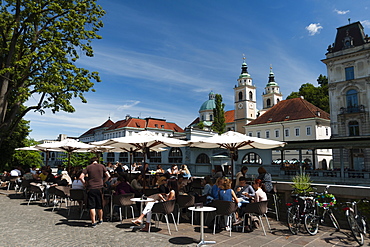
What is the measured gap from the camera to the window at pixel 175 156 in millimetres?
39094

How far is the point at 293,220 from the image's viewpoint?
695cm

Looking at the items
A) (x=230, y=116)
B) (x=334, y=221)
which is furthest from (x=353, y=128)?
(x=230, y=116)

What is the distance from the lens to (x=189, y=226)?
7699 millimetres

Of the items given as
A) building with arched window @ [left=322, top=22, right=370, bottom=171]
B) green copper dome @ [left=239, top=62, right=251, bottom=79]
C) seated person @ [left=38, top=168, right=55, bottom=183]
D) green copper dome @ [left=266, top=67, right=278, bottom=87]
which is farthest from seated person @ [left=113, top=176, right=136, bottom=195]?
green copper dome @ [left=266, top=67, right=278, bottom=87]

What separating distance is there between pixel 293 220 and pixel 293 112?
49.2 metres

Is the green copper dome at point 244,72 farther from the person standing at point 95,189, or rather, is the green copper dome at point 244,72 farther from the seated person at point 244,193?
the person standing at point 95,189

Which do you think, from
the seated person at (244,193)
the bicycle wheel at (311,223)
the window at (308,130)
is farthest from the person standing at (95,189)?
the window at (308,130)

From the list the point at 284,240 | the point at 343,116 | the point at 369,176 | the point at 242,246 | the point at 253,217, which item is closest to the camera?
the point at 242,246

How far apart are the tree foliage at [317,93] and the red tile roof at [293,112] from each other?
22.0 ft

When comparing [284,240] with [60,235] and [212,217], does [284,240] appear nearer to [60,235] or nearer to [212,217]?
[212,217]

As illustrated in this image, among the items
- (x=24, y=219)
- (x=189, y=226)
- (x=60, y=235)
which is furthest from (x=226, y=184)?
(x=24, y=219)

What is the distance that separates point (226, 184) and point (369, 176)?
19371mm

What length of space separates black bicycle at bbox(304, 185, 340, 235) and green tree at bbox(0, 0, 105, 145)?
46.2 feet

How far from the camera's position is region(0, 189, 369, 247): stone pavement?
6059 millimetres
